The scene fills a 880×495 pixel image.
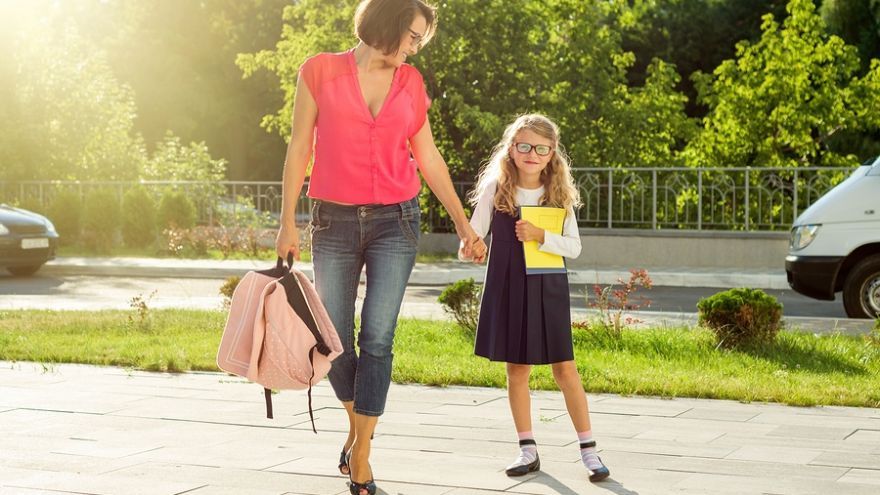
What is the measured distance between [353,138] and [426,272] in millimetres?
15178

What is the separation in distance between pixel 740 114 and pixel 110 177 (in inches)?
574

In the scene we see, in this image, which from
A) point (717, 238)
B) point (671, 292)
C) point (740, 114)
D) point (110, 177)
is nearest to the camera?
point (671, 292)

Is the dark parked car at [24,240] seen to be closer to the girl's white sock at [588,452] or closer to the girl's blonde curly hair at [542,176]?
the girl's blonde curly hair at [542,176]

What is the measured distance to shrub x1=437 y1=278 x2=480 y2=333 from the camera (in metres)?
11.6

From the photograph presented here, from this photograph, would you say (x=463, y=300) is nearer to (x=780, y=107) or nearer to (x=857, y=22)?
(x=780, y=107)

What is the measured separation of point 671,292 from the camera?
59.6ft

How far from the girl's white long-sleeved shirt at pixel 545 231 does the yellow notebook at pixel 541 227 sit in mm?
39

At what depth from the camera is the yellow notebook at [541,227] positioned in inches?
235

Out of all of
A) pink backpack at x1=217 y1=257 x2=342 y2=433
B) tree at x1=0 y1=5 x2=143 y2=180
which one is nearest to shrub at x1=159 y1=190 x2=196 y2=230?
tree at x1=0 y1=5 x2=143 y2=180

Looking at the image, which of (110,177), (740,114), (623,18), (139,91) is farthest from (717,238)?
(139,91)

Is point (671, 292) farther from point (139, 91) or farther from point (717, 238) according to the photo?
point (139, 91)

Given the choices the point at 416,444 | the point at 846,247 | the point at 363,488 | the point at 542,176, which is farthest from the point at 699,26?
the point at 363,488

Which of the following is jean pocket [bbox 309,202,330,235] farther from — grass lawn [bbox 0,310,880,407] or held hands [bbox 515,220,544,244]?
grass lawn [bbox 0,310,880,407]

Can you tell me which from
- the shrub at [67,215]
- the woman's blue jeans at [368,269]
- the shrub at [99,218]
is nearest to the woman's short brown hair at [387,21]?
the woman's blue jeans at [368,269]
